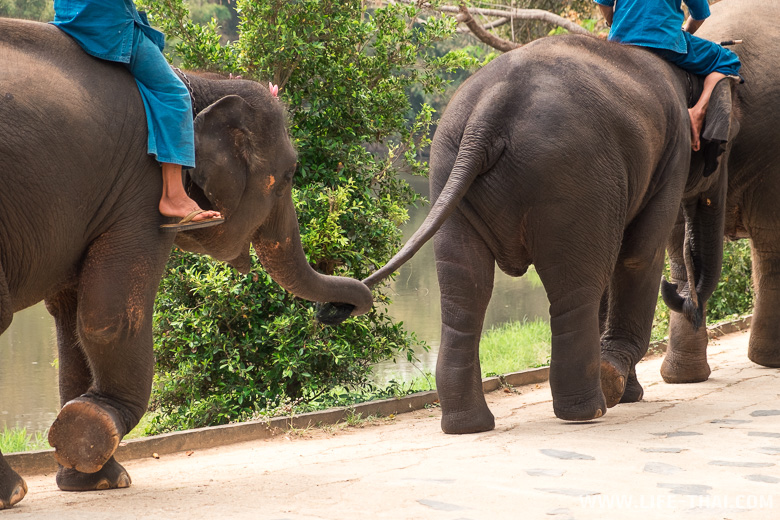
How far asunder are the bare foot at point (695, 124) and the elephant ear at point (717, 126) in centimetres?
3

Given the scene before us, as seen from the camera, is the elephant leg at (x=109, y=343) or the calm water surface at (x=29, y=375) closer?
the elephant leg at (x=109, y=343)

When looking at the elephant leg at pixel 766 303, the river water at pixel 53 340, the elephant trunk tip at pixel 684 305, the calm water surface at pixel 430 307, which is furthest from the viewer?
the calm water surface at pixel 430 307

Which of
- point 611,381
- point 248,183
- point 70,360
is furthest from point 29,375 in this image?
point 611,381

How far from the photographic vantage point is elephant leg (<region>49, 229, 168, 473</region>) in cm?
341

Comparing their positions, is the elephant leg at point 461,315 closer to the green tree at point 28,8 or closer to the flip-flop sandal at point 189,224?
the flip-flop sandal at point 189,224

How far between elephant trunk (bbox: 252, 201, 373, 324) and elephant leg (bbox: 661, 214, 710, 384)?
273 cm

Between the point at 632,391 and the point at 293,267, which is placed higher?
the point at 293,267

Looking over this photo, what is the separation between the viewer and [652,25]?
521 cm

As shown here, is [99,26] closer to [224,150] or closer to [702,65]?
[224,150]

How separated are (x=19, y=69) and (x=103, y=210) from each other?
58cm

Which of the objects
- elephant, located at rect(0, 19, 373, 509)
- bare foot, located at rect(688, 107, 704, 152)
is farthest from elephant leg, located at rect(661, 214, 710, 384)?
elephant, located at rect(0, 19, 373, 509)

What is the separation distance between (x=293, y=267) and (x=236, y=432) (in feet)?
4.26

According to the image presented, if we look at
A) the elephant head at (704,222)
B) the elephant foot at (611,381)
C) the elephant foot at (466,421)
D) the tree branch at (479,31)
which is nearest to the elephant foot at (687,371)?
the elephant head at (704,222)

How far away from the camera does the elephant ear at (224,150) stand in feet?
12.3
